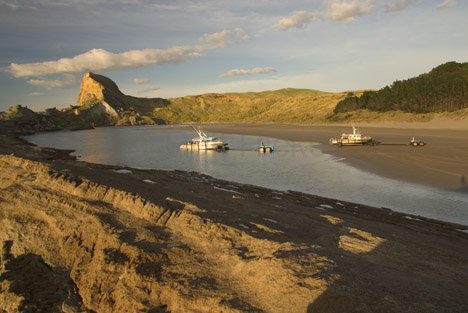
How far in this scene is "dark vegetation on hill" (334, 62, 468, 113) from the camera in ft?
310

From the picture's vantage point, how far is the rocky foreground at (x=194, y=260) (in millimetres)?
8281

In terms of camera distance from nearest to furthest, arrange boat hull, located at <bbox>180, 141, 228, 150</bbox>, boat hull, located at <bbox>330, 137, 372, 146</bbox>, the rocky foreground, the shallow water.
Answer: the rocky foreground → the shallow water → boat hull, located at <bbox>330, 137, 372, 146</bbox> → boat hull, located at <bbox>180, 141, 228, 150</bbox>

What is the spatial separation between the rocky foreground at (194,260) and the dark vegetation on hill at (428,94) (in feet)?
294

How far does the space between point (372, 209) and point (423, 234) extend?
21.0 feet

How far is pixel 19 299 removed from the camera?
33.8 feet

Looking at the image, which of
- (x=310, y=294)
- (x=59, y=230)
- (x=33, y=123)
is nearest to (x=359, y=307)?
(x=310, y=294)

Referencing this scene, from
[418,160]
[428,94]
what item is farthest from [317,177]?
[428,94]

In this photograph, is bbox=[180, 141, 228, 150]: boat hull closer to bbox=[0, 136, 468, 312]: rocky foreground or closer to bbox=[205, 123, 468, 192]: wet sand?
bbox=[205, 123, 468, 192]: wet sand

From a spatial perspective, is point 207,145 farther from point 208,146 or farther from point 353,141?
point 353,141

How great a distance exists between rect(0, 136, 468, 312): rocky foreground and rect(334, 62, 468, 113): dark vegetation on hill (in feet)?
294

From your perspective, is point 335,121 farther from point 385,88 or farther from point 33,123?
point 33,123

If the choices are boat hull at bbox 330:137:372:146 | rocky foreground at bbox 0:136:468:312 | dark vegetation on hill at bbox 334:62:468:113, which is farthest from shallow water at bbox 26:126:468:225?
dark vegetation on hill at bbox 334:62:468:113

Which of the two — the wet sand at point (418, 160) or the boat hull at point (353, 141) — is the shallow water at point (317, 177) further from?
the boat hull at point (353, 141)

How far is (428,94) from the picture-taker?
101625 millimetres
